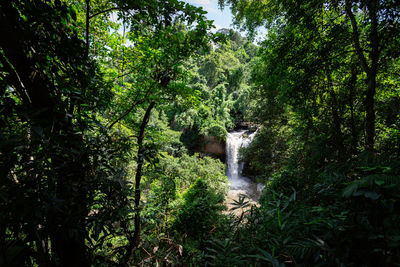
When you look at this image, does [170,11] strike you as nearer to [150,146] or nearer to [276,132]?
[150,146]

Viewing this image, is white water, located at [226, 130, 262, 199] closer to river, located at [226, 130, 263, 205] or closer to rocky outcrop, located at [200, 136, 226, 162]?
river, located at [226, 130, 263, 205]

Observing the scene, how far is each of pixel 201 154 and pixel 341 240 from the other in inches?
506

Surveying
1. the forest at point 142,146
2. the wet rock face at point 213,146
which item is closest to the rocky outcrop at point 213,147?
the wet rock face at point 213,146

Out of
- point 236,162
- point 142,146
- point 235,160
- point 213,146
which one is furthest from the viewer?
point 213,146

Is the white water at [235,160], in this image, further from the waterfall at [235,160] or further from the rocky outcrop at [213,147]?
the rocky outcrop at [213,147]

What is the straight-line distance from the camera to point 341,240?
927 millimetres

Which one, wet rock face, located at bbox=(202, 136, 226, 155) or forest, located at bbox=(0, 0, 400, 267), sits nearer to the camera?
forest, located at bbox=(0, 0, 400, 267)

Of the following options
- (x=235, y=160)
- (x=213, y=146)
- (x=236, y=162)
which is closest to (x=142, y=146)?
(x=236, y=162)

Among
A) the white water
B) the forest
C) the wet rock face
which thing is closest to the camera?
the forest

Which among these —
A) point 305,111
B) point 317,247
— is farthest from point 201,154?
point 317,247

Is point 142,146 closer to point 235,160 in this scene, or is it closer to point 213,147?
point 235,160

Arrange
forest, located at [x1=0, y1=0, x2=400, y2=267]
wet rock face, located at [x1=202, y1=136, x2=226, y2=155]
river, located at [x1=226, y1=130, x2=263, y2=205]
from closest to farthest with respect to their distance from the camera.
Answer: forest, located at [x1=0, y1=0, x2=400, y2=267]
river, located at [x1=226, y1=130, x2=263, y2=205]
wet rock face, located at [x1=202, y1=136, x2=226, y2=155]

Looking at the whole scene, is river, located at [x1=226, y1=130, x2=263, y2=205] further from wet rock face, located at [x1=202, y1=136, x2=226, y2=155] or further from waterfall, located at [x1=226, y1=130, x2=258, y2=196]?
wet rock face, located at [x1=202, y1=136, x2=226, y2=155]

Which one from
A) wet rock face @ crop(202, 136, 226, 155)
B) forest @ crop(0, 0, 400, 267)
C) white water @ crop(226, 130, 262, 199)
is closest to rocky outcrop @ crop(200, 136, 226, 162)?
wet rock face @ crop(202, 136, 226, 155)
